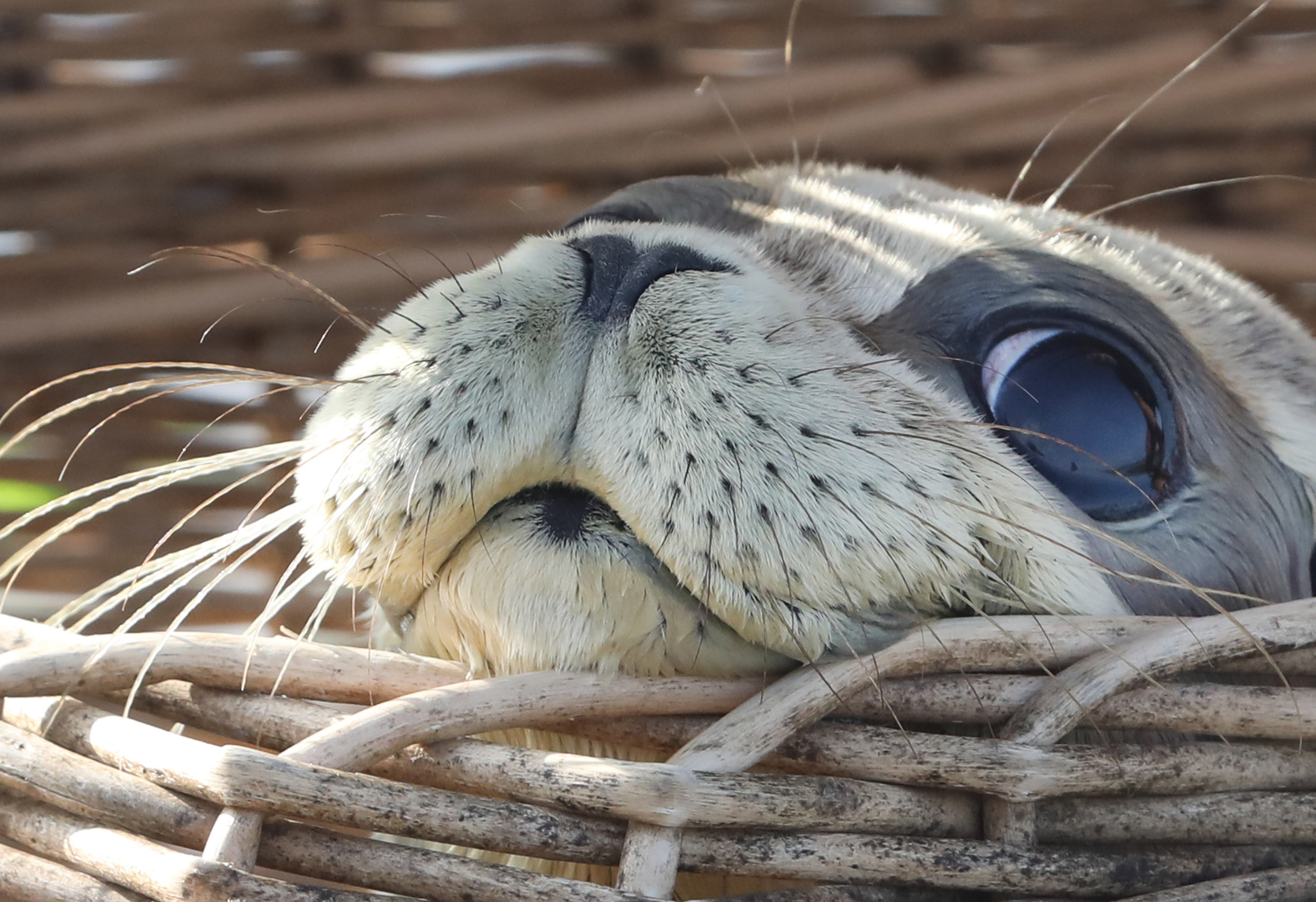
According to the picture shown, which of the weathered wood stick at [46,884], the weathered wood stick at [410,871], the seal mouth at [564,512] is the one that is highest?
the seal mouth at [564,512]

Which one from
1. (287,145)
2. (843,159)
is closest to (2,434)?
(287,145)

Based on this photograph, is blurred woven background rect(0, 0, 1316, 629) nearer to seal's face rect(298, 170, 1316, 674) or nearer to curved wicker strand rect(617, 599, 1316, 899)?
seal's face rect(298, 170, 1316, 674)

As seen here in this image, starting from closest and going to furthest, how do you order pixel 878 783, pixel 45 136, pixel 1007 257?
pixel 878 783 → pixel 1007 257 → pixel 45 136

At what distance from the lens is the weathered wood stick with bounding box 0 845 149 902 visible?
775 millimetres

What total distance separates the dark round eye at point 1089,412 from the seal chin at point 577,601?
28 centimetres

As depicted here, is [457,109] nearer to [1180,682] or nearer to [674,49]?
[674,49]

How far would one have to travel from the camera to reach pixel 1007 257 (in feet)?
3.56

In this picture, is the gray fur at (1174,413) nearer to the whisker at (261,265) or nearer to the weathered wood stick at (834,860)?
the weathered wood stick at (834,860)

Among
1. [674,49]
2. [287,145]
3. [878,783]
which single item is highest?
[674,49]

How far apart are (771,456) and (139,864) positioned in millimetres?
446

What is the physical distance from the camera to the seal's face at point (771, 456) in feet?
2.80

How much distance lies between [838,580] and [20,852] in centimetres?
54

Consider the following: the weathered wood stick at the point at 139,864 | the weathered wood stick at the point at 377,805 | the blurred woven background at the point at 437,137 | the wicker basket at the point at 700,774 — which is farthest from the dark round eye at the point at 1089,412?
the blurred woven background at the point at 437,137

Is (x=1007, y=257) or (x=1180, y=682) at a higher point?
(x=1007, y=257)
